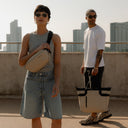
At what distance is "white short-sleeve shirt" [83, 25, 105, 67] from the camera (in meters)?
4.03

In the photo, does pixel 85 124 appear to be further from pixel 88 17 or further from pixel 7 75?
pixel 7 75

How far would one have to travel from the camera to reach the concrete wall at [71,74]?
6938 millimetres

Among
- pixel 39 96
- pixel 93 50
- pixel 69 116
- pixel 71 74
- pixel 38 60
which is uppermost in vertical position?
pixel 93 50

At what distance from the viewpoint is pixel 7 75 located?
7273 mm

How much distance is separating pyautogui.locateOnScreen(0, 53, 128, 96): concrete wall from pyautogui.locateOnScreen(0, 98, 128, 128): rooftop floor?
15.7 inches

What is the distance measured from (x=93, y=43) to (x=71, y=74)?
10.1 feet

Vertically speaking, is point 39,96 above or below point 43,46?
below

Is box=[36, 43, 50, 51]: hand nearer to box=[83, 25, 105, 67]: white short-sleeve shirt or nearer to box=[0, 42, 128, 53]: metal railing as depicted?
box=[83, 25, 105, 67]: white short-sleeve shirt

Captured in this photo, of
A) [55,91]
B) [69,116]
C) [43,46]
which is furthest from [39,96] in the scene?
[69,116]

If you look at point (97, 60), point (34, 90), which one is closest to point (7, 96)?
point (97, 60)

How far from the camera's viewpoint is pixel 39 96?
100.0 inches

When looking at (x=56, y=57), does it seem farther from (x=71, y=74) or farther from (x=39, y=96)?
(x=71, y=74)

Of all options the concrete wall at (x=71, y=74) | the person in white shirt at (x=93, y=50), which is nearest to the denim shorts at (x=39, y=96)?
the person in white shirt at (x=93, y=50)

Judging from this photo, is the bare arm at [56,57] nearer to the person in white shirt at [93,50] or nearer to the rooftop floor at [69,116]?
the person in white shirt at [93,50]
